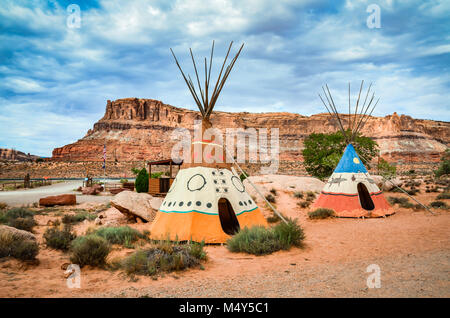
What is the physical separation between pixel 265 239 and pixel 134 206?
628 cm

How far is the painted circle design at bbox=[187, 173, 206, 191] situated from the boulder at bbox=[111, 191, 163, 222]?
4260 mm

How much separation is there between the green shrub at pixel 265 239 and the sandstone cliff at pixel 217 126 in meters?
92.4

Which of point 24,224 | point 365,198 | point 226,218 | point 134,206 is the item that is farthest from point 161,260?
point 365,198

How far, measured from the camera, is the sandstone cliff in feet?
343

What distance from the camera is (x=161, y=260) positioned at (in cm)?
490

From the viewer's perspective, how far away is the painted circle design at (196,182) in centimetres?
720

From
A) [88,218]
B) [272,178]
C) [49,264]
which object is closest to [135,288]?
[49,264]

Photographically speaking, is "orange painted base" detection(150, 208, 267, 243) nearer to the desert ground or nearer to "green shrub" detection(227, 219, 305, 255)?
the desert ground

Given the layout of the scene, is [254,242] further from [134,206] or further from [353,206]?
[353,206]

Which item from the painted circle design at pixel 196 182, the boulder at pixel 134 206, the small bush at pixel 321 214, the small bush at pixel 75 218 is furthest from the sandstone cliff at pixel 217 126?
the painted circle design at pixel 196 182

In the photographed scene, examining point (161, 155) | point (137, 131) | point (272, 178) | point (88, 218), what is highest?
point (137, 131)
